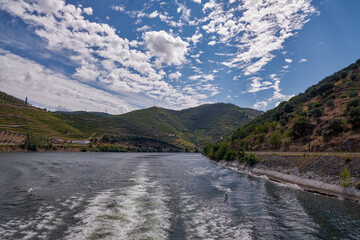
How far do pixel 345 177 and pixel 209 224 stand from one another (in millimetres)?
20421

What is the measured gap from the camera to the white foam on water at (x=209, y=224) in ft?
46.4

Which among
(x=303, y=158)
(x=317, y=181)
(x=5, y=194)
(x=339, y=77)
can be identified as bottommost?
(x=5, y=194)

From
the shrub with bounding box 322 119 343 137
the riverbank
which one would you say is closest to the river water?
the riverbank

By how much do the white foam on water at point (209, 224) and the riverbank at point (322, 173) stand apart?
15933 millimetres

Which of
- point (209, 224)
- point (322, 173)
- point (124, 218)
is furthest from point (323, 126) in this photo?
point (124, 218)

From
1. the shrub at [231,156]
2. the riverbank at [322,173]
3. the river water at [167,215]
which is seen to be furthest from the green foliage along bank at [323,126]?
the river water at [167,215]

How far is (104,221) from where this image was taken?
15656mm

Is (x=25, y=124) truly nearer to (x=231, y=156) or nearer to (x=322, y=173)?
(x=231, y=156)

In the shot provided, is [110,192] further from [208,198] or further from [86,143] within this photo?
[86,143]

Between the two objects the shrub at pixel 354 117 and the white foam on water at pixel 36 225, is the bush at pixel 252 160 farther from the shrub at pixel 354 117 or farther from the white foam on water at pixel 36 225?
the white foam on water at pixel 36 225

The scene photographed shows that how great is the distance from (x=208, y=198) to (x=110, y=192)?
12.5m

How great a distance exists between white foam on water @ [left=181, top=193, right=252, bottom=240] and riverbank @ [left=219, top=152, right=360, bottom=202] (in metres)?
15.9

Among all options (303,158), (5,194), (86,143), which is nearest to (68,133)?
(86,143)

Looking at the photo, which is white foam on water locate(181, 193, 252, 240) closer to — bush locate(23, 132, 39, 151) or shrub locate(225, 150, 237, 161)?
shrub locate(225, 150, 237, 161)
